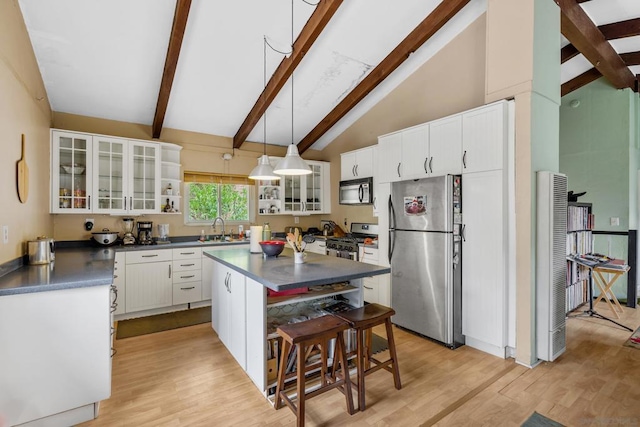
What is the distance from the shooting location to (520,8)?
274 cm

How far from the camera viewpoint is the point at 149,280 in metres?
3.89

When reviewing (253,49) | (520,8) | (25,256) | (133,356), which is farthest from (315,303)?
(520,8)

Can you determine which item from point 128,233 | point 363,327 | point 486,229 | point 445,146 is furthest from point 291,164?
point 128,233

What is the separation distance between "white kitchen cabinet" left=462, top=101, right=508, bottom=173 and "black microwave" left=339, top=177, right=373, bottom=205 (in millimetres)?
1668

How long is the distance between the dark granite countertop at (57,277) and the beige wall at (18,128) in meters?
0.16

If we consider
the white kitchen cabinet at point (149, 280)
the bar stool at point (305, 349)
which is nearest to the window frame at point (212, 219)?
the white kitchen cabinet at point (149, 280)

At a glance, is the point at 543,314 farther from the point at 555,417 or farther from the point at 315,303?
the point at 315,303

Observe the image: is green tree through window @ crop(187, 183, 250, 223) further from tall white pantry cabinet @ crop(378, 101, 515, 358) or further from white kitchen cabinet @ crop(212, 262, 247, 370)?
tall white pantry cabinet @ crop(378, 101, 515, 358)

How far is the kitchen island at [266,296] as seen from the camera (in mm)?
2104

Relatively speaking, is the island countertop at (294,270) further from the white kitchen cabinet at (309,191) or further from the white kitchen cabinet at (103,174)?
the white kitchen cabinet at (309,191)

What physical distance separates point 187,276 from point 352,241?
231 cm

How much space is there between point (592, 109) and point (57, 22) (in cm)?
675

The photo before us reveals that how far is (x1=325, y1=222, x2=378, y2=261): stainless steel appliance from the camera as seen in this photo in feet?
14.1

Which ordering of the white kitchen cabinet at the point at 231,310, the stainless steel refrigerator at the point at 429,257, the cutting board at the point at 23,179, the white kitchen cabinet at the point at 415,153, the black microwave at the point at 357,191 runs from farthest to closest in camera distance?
the black microwave at the point at 357,191
the white kitchen cabinet at the point at 415,153
the stainless steel refrigerator at the point at 429,257
the white kitchen cabinet at the point at 231,310
the cutting board at the point at 23,179
